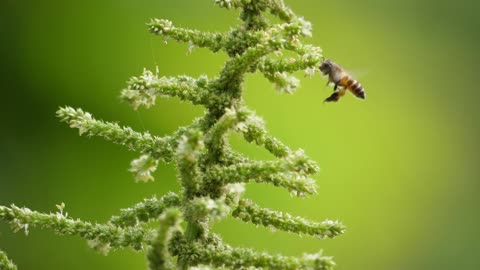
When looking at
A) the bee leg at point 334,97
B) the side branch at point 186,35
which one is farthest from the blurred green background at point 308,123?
the side branch at point 186,35

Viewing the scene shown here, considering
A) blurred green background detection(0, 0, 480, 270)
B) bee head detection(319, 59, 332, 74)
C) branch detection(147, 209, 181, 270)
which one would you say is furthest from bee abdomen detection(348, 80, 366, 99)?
branch detection(147, 209, 181, 270)

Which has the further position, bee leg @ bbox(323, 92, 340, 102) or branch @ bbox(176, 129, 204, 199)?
bee leg @ bbox(323, 92, 340, 102)

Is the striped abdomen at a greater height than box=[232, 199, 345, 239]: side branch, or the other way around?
the striped abdomen

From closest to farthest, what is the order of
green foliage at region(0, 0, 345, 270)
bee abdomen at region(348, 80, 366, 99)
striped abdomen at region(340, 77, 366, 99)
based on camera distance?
green foliage at region(0, 0, 345, 270), striped abdomen at region(340, 77, 366, 99), bee abdomen at region(348, 80, 366, 99)

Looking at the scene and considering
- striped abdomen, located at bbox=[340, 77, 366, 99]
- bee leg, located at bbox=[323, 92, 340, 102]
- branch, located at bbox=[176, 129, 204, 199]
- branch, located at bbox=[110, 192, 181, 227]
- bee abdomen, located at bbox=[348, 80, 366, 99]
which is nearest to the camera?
branch, located at bbox=[176, 129, 204, 199]

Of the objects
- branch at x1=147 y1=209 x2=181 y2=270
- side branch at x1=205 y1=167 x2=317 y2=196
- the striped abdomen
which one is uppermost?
the striped abdomen

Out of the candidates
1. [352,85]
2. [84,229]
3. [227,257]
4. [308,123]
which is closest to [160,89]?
[84,229]

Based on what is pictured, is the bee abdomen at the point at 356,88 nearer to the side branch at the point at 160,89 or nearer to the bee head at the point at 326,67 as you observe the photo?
the bee head at the point at 326,67

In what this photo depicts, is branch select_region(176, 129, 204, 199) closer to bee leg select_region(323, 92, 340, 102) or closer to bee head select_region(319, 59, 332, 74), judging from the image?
bee leg select_region(323, 92, 340, 102)

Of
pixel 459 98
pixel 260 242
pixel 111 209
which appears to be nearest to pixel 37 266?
pixel 111 209
